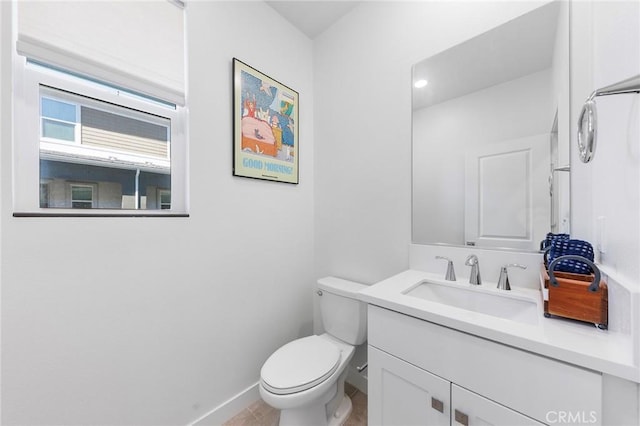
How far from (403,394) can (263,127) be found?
157 centimetres

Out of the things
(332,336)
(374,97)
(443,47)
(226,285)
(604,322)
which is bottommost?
(332,336)

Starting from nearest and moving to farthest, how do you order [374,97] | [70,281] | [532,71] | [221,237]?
[70,281] → [532,71] → [221,237] → [374,97]

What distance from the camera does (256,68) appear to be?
5.26 ft

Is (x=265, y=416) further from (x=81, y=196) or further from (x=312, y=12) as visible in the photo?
(x=312, y=12)

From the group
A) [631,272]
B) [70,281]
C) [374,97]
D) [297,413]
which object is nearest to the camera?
[631,272]

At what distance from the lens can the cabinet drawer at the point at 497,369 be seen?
601 mm

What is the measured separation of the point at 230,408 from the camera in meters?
1.43

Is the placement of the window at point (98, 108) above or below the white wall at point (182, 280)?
above

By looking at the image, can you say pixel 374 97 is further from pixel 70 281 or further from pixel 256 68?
pixel 70 281

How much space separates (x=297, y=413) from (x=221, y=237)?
39.1 inches

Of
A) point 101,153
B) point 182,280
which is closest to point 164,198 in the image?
point 101,153

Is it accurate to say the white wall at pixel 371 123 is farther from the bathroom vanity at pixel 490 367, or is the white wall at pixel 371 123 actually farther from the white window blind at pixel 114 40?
the white window blind at pixel 114 40

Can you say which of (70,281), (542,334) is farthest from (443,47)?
(70,281)

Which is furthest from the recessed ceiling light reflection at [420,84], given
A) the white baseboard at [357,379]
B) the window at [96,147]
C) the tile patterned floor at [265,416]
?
the tile patterned floor at [265,416]
